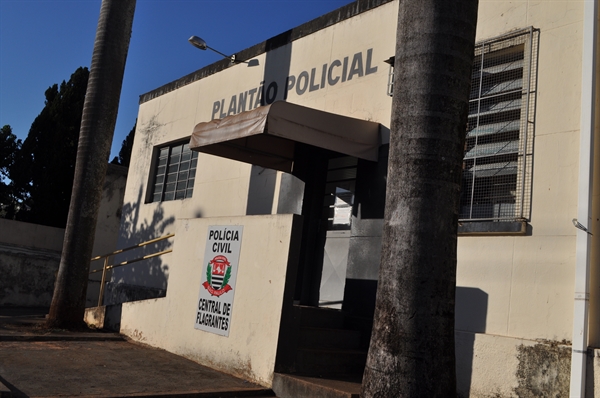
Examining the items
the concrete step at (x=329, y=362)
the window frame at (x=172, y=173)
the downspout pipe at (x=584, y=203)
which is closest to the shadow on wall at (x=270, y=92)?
the window frame at (x=172, y=173)

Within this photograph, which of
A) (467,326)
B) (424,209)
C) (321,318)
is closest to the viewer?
(424,209)

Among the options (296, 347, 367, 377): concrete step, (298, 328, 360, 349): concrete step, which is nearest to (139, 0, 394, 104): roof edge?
(298, 328, 360, 349): concrete step

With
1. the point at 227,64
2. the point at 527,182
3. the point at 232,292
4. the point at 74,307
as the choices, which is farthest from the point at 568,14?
the point at 74,307

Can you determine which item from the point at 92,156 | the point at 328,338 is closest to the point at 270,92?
the point at 92,156

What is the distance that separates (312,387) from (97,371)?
7.81ft

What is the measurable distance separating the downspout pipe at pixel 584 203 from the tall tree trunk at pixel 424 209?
2.11 m

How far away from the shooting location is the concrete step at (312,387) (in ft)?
18.8

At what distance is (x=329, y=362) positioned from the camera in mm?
6805

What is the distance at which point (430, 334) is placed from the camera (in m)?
3.85

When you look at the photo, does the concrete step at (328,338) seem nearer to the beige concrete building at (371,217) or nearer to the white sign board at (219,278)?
the beige concrete building at (371,217)

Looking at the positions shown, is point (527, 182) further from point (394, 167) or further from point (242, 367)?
point (242, 367)

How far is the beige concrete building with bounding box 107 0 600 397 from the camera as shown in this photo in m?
5.91

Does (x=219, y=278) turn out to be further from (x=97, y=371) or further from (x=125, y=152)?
(x=125, y=152)

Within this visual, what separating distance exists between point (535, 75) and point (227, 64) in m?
6.46
